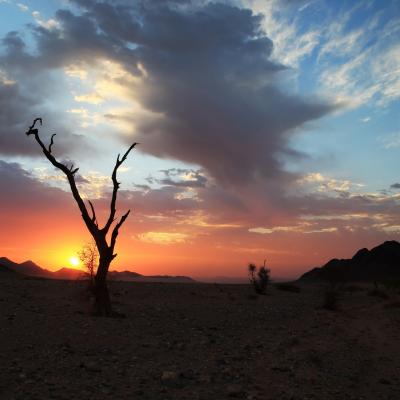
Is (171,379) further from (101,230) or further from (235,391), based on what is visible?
(101,230)

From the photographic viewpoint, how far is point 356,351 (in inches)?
603

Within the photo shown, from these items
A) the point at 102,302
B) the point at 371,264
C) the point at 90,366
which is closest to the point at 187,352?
the point at 90,366

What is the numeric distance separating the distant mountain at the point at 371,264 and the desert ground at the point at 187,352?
253 feet

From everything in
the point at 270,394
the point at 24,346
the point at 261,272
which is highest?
the point at 261,272

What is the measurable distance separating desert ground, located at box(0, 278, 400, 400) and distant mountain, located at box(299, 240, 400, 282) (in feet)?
253

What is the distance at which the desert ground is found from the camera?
10.1 m

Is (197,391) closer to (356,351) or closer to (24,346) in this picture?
(24,346)

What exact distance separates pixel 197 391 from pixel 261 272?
2582 cm

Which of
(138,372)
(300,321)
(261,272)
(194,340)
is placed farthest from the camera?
(261,272)

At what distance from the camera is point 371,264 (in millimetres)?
104312

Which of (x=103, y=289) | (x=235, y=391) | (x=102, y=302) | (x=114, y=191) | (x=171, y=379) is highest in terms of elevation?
(x=114, y=191)

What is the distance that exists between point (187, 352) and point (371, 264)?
9940 cm

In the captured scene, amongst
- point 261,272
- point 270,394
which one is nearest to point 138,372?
point 270,394

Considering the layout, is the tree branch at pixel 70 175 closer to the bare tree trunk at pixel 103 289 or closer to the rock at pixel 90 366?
the bare tree trunk at pixel 103 289
